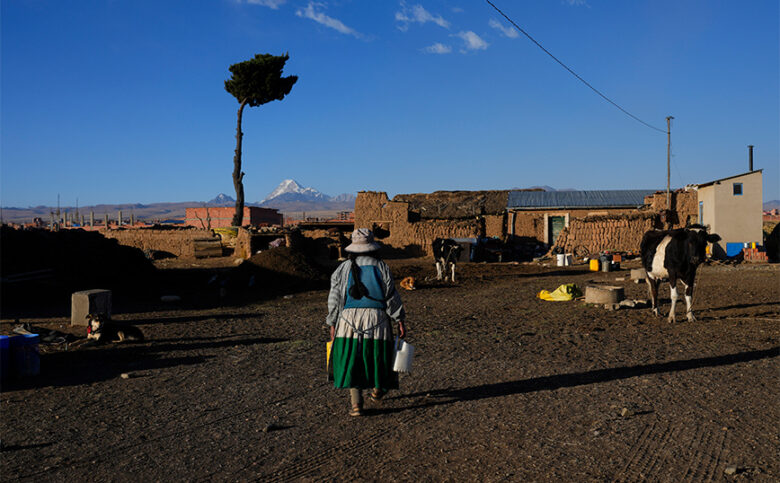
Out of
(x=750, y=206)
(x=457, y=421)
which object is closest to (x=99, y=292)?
(x=457, y=421)

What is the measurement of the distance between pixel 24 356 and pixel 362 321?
437 centimetres

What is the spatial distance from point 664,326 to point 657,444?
5.68 meters

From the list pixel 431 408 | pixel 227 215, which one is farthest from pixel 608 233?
pixel 227 215

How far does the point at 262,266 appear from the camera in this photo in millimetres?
17812

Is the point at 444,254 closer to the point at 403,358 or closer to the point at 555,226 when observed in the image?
the point at 403,358

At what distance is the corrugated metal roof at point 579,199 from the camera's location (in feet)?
105

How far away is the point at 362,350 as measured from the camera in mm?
5180

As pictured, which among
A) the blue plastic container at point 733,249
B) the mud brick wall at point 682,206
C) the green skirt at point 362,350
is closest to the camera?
the green skirt at point 362,350

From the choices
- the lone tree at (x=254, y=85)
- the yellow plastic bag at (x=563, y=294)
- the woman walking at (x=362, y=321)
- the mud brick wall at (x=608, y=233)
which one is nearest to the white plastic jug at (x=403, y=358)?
the woman walking at (x=362, y=321)

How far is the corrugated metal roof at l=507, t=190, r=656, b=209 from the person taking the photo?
3200cm

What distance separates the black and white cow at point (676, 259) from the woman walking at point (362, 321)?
6726mm

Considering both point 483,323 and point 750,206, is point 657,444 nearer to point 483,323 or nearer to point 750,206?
point 483,323

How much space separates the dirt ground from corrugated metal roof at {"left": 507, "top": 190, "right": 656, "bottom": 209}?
73.4ft

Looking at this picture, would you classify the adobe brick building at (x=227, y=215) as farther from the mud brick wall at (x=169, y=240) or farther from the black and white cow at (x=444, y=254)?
the black and white cow at (x=444, y=254)
